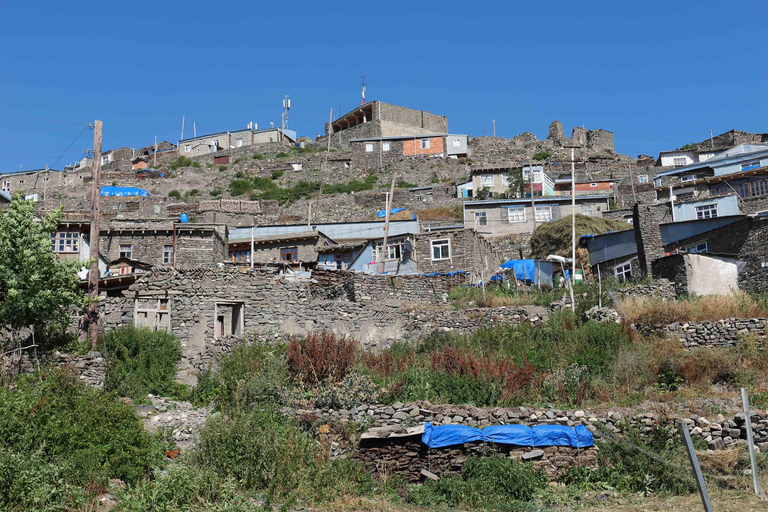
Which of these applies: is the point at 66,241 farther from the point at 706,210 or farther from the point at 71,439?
the point at 706,210

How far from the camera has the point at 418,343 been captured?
21000mm

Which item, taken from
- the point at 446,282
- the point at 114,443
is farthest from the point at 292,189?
the point at 114,443

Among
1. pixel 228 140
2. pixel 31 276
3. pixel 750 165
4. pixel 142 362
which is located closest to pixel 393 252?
pixel 142 362

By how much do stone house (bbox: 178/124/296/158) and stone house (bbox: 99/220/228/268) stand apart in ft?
141

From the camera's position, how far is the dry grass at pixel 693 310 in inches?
782

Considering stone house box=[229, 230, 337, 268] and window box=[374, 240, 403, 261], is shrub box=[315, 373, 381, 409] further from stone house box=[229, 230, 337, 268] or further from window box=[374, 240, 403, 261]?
stone house box=[229, 230, 337, 268]

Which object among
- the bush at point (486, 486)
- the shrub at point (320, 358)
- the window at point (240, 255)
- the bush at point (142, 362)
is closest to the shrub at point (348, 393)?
the shrub at point (320, 358)

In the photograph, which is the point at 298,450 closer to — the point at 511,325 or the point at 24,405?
the point at 24,405

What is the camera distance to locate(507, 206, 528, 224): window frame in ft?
145

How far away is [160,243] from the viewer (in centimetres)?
3616

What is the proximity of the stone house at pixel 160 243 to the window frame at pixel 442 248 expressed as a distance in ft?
35.3

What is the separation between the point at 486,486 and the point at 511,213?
3245cm

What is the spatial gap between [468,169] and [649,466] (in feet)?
167

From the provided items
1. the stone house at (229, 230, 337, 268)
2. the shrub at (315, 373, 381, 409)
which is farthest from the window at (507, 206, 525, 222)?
the shrub at (315, 373, 381, 409)
